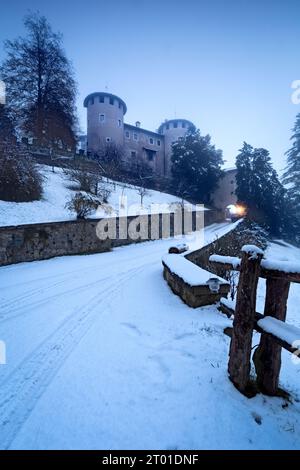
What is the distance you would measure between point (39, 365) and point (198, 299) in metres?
3.28

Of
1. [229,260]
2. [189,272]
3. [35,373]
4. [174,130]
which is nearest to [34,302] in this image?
[35,373]

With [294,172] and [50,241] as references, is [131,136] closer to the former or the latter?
[294,172]

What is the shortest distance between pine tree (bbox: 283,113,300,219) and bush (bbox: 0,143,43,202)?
27.1 meters

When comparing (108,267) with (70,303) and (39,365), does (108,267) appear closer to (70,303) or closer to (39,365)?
(70,303)

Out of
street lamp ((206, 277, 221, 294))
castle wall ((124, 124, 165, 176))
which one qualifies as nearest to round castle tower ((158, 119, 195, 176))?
castle wall ((124, 124, 165, 176))

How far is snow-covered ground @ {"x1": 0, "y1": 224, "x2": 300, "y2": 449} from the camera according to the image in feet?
6.74

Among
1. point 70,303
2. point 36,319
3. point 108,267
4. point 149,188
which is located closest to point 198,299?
point 70,303

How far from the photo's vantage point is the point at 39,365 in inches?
120

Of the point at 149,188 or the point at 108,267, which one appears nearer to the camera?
the point at 108,267

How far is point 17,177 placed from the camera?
12.0 meters

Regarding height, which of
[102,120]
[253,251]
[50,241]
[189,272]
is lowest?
[189,272]

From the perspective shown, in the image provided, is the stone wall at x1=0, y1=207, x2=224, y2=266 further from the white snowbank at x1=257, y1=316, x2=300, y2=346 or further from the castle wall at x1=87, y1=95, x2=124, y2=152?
the castle wall at x1=87, y1=95, x2=124, y2=152

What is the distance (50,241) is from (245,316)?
954 centimetres

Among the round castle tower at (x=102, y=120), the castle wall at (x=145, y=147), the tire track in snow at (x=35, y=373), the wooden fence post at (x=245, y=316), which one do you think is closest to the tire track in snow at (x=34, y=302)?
the tire track in snow at (x=35, y=373)
